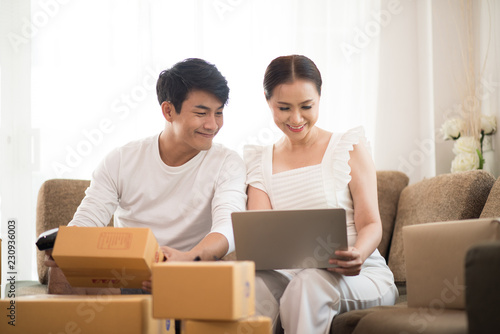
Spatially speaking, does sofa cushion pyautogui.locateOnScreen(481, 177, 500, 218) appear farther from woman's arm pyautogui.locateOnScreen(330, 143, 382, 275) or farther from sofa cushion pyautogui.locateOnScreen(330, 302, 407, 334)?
sofa cushion pyautogui.locateOnScreen(330, 302, 407, 334)

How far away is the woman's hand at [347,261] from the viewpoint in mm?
1772

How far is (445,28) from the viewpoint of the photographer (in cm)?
322

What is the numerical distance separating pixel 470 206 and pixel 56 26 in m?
2.49

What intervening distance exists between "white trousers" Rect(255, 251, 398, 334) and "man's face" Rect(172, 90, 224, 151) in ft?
2.00

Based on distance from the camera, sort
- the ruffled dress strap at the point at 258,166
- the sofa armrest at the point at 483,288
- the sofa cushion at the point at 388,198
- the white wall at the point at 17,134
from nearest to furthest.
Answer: the sofa armrest at the point at 483,288 < the ruffled dress strap at the point at 258,166 < the sofa cushion at the point at 388,198 < the white wall at the point at 17,134

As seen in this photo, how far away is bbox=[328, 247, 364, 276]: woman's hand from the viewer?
177 centimetres

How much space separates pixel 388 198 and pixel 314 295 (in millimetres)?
1064

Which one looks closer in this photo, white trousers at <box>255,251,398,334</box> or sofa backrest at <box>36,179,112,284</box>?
white trousers at <box>255,251,398,334</box>

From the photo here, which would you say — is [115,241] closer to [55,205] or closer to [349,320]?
[349,320]

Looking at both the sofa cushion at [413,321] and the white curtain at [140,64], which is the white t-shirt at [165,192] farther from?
the white curtain at [140,64]

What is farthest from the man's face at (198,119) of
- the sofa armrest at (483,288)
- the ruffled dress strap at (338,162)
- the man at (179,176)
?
the sofa armrest at (483,288)

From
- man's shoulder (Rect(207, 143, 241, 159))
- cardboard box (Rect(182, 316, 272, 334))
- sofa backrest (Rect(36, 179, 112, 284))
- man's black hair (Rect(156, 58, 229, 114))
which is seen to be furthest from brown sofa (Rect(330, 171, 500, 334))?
sofa backrest (Rect(36, 179, 112, 284))

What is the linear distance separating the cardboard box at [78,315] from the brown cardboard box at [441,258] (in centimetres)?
80

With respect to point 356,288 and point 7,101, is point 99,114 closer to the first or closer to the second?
point 7,101
